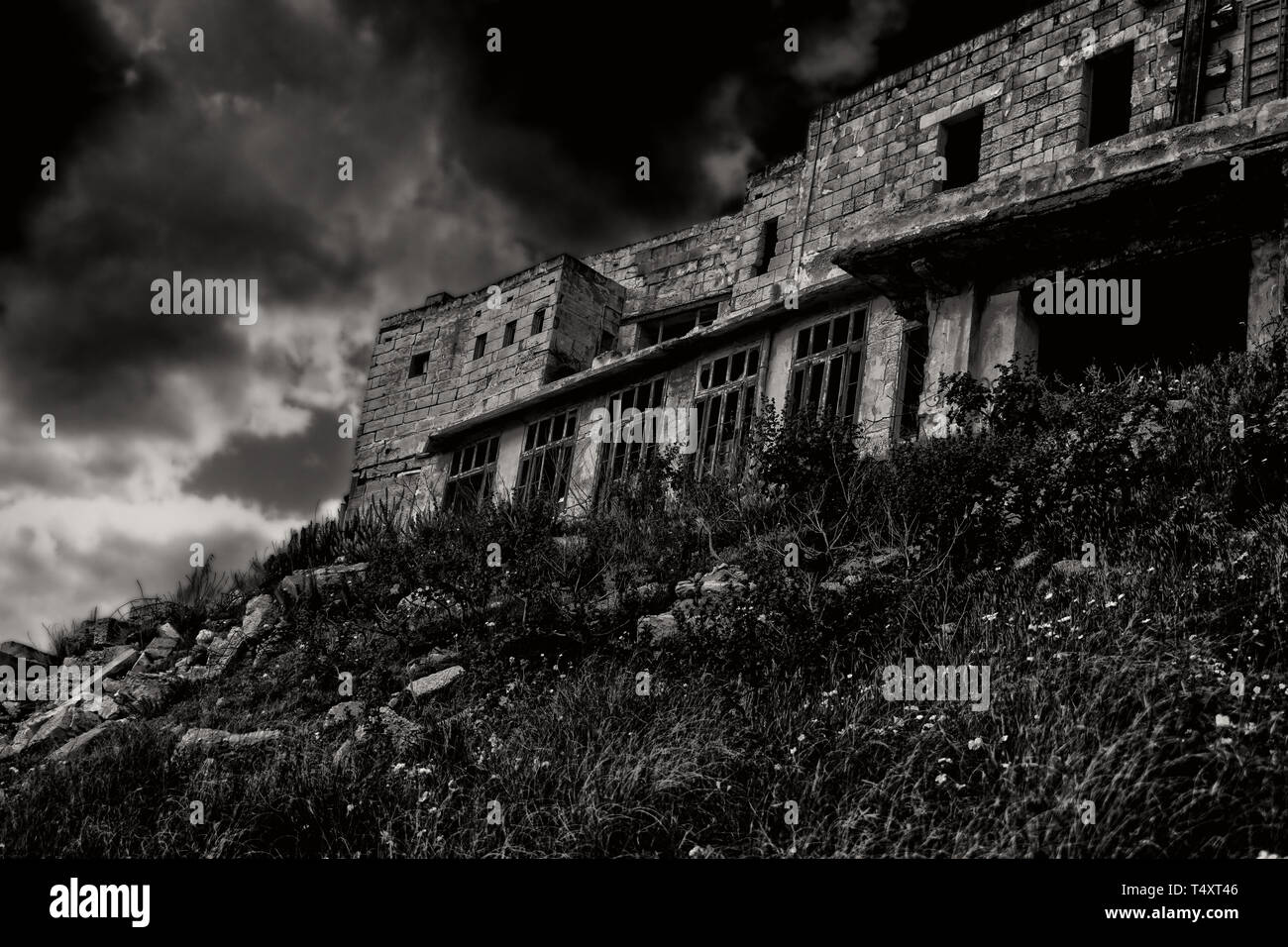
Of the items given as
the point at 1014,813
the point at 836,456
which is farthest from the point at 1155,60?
the point at 1014,813

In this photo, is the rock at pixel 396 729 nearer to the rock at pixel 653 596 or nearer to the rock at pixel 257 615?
the rock at pixel 653 596

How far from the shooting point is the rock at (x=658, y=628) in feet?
27.3

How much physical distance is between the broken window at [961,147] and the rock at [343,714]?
10615 mm

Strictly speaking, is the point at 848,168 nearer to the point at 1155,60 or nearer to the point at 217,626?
the point at 1155,60

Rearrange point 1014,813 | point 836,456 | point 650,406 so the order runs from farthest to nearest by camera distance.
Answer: point 650,406, point 836,456, point 1014,813

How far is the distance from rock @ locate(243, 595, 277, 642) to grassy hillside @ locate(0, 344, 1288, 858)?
102 millimetres

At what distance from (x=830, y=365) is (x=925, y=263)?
2293 mm

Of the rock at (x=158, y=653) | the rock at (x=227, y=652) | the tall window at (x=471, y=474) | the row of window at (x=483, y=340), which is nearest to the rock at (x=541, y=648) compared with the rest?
the rock at (x=227, y=652)

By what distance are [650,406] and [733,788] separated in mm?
9942

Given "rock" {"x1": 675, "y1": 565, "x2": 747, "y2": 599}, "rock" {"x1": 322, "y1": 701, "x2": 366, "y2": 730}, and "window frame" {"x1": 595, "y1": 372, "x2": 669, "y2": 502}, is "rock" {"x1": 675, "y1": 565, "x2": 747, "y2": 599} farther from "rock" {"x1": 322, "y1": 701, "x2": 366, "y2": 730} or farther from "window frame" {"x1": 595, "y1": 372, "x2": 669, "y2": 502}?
"window frame" {"x1": 595, "y1": 372, "x2": 669, "y2": 502}

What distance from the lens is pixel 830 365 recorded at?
45.3ft

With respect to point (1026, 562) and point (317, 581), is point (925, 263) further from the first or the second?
point (317, 581)

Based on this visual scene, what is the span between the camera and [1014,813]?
517 cm

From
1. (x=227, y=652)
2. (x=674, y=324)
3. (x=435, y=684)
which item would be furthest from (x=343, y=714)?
(x=674, y=324)
